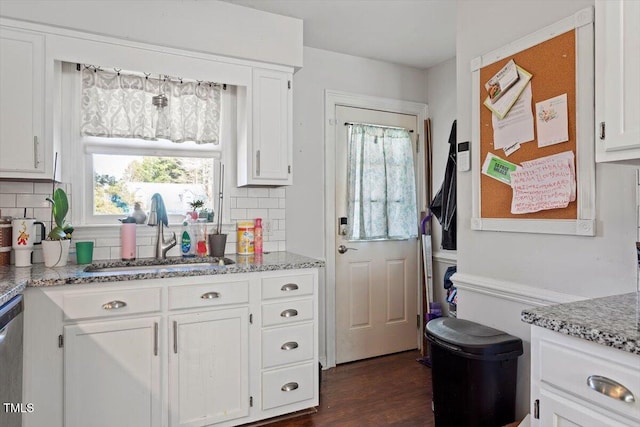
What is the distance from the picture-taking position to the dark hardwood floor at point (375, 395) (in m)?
2.39

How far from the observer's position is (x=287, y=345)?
239 centimetres

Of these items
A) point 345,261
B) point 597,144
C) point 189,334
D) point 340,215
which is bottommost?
point 189,334

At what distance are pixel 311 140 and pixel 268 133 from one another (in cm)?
59

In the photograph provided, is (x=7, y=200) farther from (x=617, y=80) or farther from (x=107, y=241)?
(x=617, y=80)

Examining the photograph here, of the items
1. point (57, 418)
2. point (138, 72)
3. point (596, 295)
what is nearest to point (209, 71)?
Result: point (138, 72)

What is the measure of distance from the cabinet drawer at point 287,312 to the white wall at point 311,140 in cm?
78

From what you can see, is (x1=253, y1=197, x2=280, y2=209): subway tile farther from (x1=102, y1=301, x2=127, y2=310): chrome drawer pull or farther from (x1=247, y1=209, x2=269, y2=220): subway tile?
(x1=102, y1=301, x2=127, y2=310): chrome drawer pull

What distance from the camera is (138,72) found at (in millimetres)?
2453

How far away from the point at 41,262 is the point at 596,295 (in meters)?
2.87

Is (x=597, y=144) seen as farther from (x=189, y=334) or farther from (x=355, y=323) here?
(x=355, y=323)

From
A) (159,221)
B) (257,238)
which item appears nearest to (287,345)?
(257,238)

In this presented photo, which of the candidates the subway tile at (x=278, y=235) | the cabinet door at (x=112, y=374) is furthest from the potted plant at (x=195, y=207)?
the cabinet door at (x=112, y=374)

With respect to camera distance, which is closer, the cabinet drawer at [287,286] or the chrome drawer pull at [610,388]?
the chrome drawer pull at [610,388]

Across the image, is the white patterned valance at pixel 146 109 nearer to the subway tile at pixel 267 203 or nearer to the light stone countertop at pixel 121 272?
the subway tile at pixel 267 203
